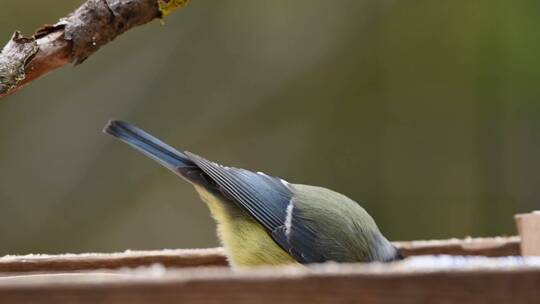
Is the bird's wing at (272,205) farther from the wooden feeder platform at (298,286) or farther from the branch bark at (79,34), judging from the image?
the wooden feeder platform at (298,286)

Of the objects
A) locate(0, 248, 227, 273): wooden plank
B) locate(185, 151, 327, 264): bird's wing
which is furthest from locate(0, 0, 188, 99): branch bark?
locate(185, 151, 327, 264): bird's wing

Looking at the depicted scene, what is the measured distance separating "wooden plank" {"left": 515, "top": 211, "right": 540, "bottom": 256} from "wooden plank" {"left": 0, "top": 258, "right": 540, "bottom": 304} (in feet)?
2.31

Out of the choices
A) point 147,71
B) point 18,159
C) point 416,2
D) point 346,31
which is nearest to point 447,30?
point 416,2

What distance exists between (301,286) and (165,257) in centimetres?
85

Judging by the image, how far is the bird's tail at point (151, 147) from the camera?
7.03 feet

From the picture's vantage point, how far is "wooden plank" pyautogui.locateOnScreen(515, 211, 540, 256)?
1747 millimetres

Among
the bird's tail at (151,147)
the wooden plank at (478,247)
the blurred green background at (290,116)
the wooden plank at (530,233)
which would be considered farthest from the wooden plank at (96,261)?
the blurred green background at (290,116)

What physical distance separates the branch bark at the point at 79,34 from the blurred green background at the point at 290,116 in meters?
2.58

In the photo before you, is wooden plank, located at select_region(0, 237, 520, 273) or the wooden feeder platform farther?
wooden plank, located at select_region(0, 237, 520, 273)

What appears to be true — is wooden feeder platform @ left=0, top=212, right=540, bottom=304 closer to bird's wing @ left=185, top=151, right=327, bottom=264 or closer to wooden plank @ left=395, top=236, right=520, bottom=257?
wooden plank @ left=395, top=236, right=520, bottom=257

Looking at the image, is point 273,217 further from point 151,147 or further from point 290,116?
point 290,116

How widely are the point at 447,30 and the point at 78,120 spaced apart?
1709 millimetres

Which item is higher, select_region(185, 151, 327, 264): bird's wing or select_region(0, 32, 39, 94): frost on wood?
select_region(0, 32, 39, 94): frost on wood

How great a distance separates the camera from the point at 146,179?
4.22 metres
